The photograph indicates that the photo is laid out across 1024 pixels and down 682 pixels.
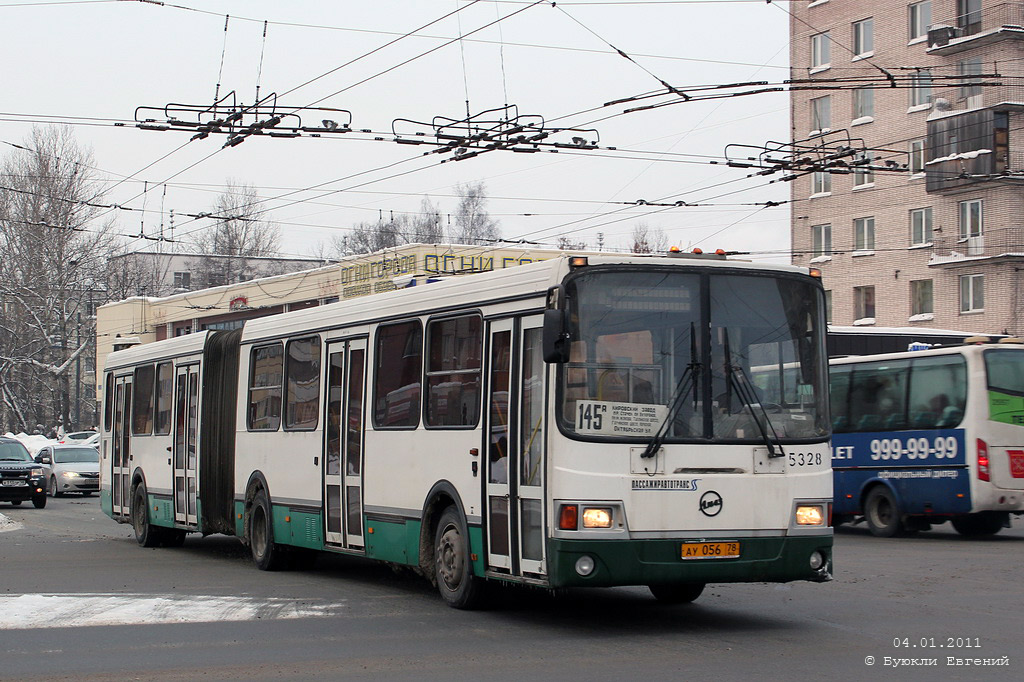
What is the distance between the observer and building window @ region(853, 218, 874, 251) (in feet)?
170

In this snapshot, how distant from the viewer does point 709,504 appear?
10.1 meters

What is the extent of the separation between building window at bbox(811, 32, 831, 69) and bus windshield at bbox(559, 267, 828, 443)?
1753 inches

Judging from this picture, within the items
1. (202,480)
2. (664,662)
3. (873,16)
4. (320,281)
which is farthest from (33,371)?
(664,662)

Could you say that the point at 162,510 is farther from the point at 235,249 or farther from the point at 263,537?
the point at 235,249

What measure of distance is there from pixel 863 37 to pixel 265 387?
132ft

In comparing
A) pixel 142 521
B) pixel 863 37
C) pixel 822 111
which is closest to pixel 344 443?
pixel 142 521

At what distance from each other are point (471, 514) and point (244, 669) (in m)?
2.79

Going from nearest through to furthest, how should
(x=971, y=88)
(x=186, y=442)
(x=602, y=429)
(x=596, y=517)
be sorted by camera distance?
1. (x=596, y=517)
2. (x=602, y=429)
3. (x=186, y=442)
4. (x=971, y=88)

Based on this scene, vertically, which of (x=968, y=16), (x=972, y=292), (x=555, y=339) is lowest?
(x=555, y=339)

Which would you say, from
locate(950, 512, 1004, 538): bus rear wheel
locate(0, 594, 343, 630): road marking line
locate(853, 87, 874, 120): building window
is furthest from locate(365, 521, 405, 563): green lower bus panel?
locate(853, 87, 874, 120): building window

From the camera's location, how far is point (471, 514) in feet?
36.4

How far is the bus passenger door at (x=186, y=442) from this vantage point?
59.0 feet

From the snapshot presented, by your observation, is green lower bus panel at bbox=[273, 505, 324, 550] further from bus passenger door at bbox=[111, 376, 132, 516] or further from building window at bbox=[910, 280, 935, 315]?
building window at bbox=[910, 280, 935, 315]

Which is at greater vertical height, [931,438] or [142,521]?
[931,438]
